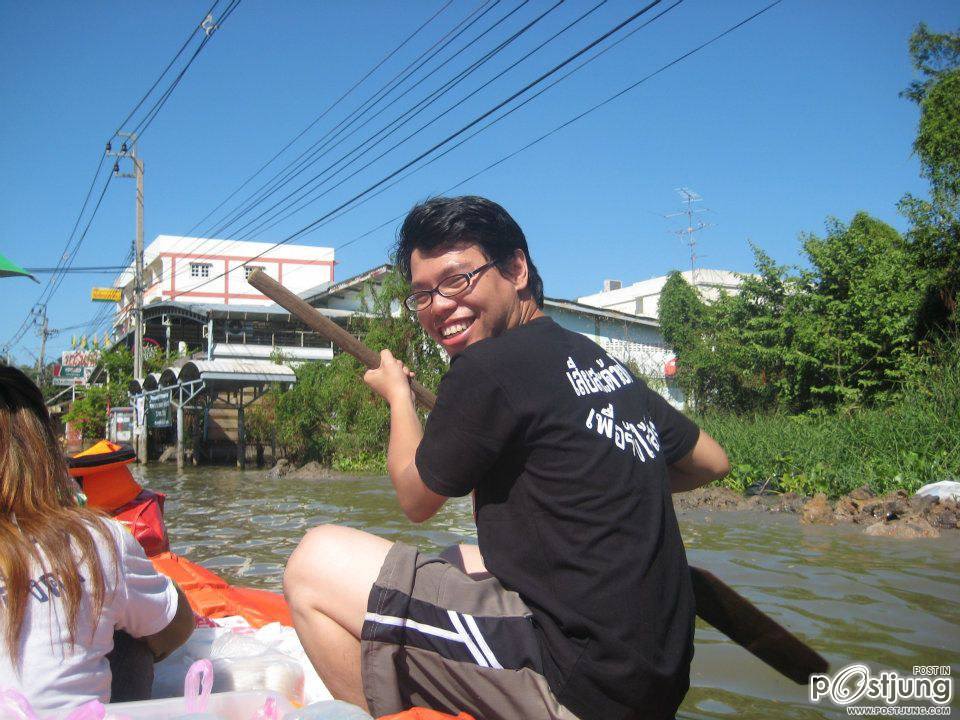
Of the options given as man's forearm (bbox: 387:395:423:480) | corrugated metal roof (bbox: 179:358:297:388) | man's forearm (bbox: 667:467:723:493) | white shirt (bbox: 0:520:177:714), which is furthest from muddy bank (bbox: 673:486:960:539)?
corrugated metal roof (bbox: 179:358:297:388)

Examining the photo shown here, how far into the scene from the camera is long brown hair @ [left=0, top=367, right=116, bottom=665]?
5.01 ft

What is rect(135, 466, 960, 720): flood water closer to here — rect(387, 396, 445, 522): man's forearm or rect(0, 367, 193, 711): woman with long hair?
rect(387, 396, 445, 522): man's forearm

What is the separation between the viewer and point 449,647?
1558 mm

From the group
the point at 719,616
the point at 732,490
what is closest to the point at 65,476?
the point at 719,616

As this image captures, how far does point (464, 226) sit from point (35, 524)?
114cm

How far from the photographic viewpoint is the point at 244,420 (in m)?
19.8

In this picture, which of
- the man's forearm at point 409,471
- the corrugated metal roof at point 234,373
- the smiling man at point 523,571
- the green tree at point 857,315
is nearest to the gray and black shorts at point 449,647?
the smiling man at point 523,571

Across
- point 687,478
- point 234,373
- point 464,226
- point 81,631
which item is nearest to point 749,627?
point 687,478

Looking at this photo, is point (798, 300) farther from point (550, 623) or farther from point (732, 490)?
point (550, 623)

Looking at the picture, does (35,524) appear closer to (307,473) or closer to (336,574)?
A: (336,574)

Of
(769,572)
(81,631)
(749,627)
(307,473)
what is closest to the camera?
(81,631)

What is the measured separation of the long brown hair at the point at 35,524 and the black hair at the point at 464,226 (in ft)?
3.11

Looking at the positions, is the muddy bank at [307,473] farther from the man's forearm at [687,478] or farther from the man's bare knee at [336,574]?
the man's bare knee at [336,574]

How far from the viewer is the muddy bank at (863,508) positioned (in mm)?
6398
